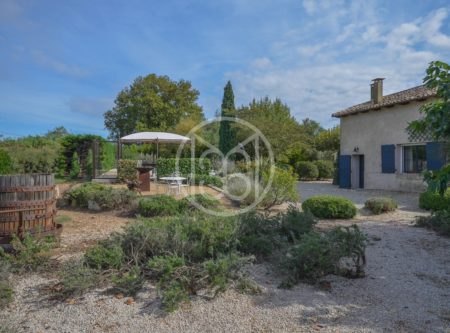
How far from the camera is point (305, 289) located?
3584 mm

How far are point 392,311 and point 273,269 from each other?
4.25ft

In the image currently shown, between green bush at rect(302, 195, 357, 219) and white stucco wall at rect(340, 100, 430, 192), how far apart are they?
23.9ft

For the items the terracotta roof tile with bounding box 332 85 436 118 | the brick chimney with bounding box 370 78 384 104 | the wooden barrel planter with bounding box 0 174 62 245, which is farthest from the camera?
the brick chimney with bounding box 370 78 384 104

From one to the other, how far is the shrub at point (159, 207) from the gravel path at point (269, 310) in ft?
11.4

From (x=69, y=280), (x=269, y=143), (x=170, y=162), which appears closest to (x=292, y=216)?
(x=69, y=280)

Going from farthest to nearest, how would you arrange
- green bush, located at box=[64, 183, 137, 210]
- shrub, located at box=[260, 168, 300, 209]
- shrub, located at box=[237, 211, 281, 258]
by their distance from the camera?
shrub, located at box=[260, 168, 300, 209]
green bush, located at box=[64, 183, 137, 210]
shrub, located at box=[237, 211, 281, 258]

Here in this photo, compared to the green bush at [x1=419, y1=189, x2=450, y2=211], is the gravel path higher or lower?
lower

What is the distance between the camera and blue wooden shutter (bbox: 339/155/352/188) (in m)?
16.7

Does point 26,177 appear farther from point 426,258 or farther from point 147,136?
point 147,136

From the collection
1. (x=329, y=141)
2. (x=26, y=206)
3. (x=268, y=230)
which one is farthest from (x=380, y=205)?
(x=329, y=141)

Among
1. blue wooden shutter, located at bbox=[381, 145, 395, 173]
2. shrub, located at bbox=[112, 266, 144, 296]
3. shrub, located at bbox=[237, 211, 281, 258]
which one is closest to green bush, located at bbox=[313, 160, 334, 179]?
blue wooden shutter, located at bbox=[381, 145, 395, 173]

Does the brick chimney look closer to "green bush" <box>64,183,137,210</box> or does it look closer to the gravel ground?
"green bush" <box>64,183,137,210</box>

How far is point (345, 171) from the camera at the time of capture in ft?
55.3

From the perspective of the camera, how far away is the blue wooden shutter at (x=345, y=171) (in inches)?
656
